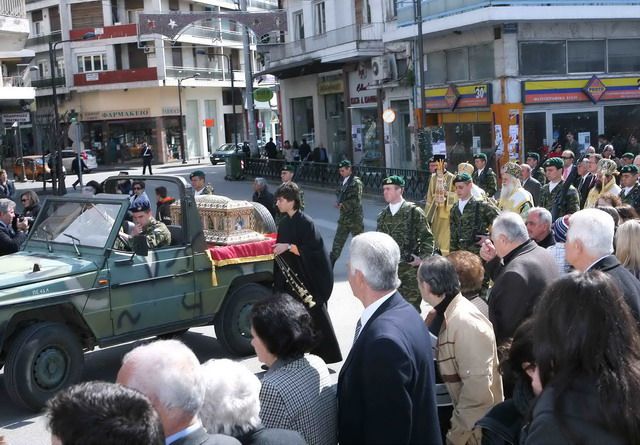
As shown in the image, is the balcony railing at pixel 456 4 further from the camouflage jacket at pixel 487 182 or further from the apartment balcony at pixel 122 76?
the apartment balcony at pixel 122 76

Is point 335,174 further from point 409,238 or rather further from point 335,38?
point 409,238

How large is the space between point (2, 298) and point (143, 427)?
198 inches

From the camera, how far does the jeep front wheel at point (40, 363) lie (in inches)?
268

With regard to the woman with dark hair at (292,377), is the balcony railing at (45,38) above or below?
above

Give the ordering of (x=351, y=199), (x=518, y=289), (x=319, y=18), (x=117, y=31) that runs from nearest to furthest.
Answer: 1. (x=518, y=289)
2. (x=351, y=199)
3. (x=319, y=18)
4. (x=117, y=31)

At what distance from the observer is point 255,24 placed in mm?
28469

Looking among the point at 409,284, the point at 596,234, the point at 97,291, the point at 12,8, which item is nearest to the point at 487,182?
the point at 409,284

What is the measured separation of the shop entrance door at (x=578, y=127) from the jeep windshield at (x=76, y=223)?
61.9 ft

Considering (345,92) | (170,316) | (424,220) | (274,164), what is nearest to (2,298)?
(170,316)

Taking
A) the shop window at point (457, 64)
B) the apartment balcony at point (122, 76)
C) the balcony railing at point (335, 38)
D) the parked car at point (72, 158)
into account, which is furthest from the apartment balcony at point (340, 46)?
the apartment balcony at point (122, 76)

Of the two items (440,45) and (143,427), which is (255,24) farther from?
(143,427)

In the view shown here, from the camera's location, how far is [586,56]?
24.5 metres

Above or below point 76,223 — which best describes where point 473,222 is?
below

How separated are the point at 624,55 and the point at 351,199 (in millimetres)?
16472
